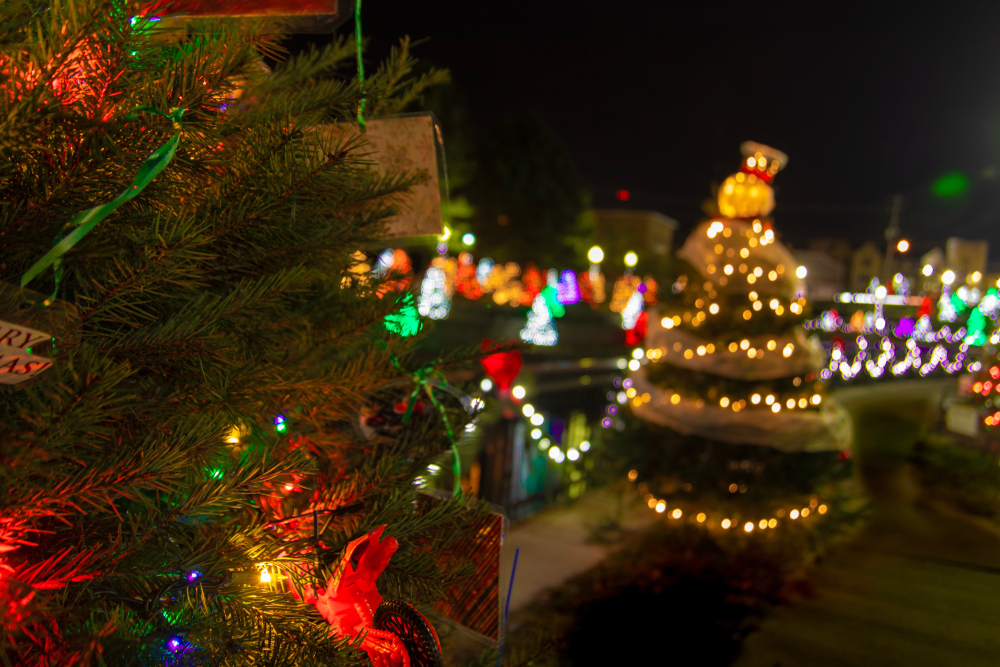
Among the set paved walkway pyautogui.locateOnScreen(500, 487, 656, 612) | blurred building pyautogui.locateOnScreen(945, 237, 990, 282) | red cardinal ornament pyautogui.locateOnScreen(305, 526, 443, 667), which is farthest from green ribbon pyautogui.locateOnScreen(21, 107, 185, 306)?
blurred building pyautogui.locateOnScreen(945, 237, 990, 282)

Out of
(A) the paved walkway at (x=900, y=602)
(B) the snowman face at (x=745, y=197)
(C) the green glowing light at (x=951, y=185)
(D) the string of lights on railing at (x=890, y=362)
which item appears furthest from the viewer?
(D) the string of lights on railing at (x=890, y=362)

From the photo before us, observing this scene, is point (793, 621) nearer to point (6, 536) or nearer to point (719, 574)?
point (719, 574)

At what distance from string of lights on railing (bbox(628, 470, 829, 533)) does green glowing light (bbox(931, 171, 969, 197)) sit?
9249 mm

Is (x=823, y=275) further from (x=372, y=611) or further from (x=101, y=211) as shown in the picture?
(x=101, y=211)

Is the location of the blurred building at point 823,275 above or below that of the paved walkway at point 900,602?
above

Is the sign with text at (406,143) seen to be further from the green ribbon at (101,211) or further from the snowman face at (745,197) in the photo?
the snowman face at (745,197)

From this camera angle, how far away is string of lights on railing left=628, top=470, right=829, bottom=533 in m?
4.52

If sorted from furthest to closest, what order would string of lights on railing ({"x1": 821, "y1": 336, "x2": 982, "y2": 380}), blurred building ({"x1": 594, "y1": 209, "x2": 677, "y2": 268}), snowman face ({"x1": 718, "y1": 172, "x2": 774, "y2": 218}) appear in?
blurred building ({"x1": 594, "y1": 209, "x2": 677, "y2": 268}) → string of lights on railing ({"x1": 821, "y1": 336, "x2": 982, "y2": 380}) → snowman face ({"x1": 718, "y1": 172, "x2": 774, "y2": 218})

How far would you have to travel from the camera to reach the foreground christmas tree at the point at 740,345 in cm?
443

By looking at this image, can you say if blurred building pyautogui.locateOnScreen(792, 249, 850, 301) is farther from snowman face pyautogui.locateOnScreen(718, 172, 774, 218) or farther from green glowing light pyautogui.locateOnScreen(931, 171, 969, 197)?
snowman face pyautogui.locateOnScreen(718, 172, 774, 218)

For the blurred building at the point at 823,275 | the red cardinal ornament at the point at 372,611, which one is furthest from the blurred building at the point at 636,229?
the red cardinal ornament at the point at 372,611

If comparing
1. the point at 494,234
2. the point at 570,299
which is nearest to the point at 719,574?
the point at 570,299

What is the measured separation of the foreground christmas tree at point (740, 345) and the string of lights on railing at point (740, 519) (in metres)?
0.50

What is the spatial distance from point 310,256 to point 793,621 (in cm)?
373
